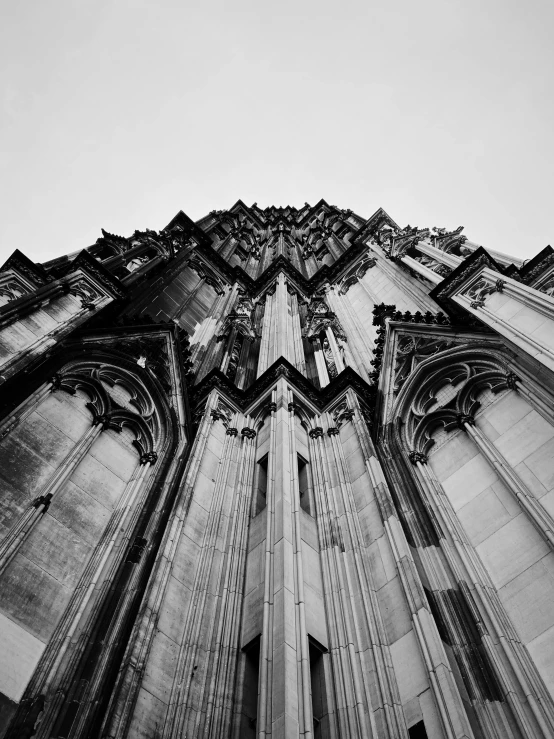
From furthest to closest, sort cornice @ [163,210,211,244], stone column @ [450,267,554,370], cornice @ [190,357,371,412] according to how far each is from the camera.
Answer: cornice @ [163,210,211,244] → cornice @ [190,357,371,412] → stone column @ [450,267,554,370]

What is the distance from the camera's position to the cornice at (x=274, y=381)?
13.6m

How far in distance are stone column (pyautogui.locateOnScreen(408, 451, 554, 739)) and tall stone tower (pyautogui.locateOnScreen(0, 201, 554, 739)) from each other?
31 millimetres

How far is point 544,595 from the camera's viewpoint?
7117mm

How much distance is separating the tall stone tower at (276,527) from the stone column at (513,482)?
0.11ft

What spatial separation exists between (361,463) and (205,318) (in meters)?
12.9

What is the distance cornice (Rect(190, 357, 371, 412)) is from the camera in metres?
13.6

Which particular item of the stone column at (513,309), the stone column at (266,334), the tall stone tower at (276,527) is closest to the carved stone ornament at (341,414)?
the tall stone tower at (276,527)

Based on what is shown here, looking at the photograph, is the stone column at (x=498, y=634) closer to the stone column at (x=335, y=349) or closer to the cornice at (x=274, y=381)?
the cornice at (x=274, y=381)

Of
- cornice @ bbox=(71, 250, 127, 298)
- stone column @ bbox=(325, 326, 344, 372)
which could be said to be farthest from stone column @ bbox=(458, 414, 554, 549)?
cornice @ bbox=(71, 250, 127, 298)

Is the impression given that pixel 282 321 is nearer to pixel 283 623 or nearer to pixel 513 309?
pixel 513 309

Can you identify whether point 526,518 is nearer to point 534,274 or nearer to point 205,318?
point 534,274

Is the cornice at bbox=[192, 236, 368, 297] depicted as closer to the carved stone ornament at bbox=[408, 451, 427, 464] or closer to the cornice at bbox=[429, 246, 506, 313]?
the cornice at bbox=[429, 246, 506, 313]

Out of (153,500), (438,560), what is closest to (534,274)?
(438,560)

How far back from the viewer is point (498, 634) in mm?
6918
